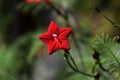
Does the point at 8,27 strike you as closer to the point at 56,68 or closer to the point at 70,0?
the point at 56,68

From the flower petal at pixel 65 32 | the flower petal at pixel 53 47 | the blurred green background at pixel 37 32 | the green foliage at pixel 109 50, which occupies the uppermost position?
the blurred green background at pixel 37 32

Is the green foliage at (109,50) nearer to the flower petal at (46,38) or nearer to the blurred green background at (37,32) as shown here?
the flower petal at (46,38)

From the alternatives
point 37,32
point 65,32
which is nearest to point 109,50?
point 65,32

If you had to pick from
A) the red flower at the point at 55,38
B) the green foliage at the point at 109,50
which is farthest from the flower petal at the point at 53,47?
the green foliage at the point at 109,50

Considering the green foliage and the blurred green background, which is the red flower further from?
the blurred green background

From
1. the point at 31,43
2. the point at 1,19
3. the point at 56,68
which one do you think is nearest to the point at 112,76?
the point at 31,43

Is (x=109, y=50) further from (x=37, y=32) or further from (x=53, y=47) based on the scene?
(x=37, y=32)
